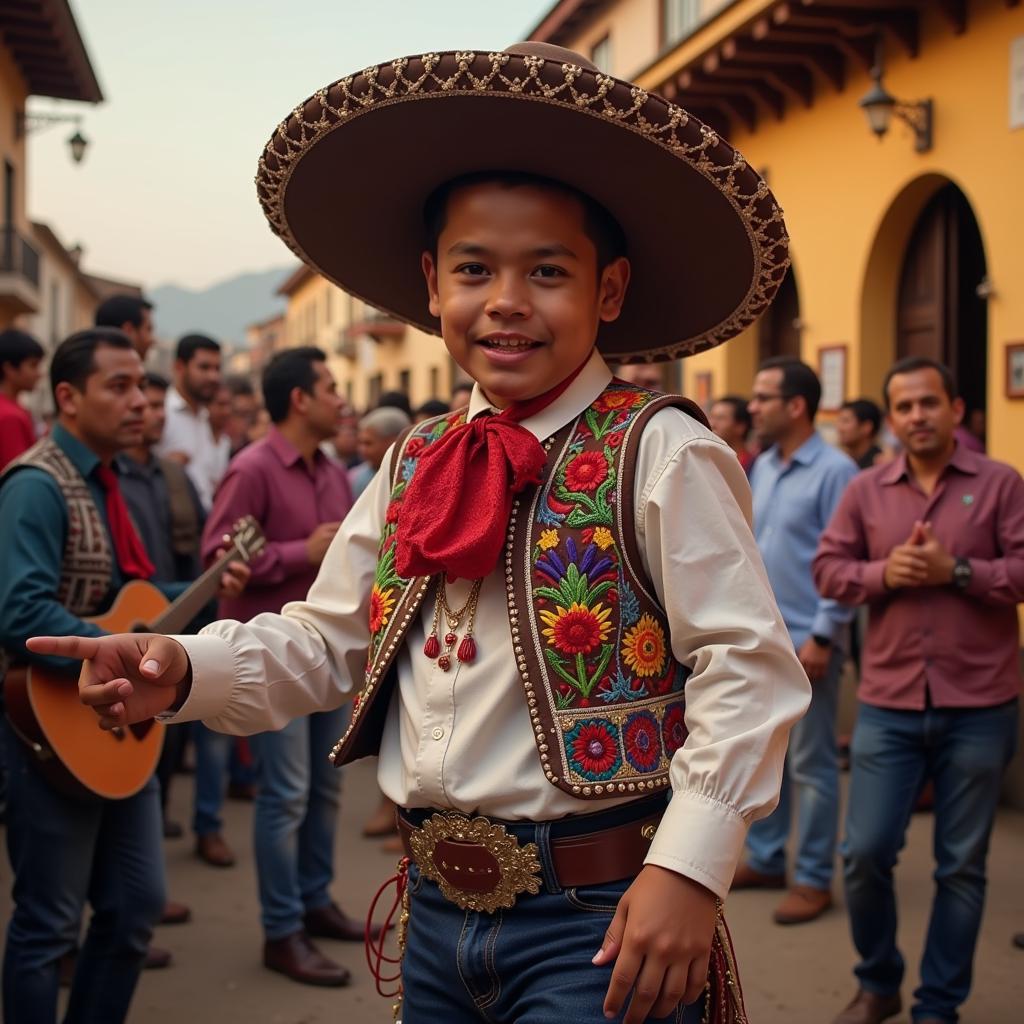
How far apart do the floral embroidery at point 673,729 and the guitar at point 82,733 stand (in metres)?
1.82

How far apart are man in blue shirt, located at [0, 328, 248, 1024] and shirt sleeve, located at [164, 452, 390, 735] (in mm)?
1227

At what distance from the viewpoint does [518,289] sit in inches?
76.5

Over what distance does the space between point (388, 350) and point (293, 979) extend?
2738 cm

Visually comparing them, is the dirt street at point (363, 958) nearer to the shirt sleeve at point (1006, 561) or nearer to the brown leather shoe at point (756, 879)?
the brown leather shoe at point (756, 879)

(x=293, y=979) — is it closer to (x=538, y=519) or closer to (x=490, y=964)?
(x=490, y=964)

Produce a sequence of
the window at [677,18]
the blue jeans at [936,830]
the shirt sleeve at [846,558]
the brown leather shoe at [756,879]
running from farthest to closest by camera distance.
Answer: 1. the window at [677,18]
2. the brown leather shoe at [756,879]
3. the shirt sleeve at [846,558]
4. the blue jeans at [936,830]

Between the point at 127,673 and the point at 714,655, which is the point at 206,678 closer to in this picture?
the point at 127,673

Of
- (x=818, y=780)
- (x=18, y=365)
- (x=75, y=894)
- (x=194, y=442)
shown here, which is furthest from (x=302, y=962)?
(x=18, y=365)

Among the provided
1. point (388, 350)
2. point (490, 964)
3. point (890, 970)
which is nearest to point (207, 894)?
point (890, 970)

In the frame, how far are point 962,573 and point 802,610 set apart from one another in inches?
54.2

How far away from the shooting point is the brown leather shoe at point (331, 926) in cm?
475

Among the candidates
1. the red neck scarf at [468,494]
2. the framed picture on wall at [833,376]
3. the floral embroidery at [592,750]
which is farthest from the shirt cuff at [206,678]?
the framed picture on wall at [833,376]

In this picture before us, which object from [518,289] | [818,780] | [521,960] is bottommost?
→ [818,780]

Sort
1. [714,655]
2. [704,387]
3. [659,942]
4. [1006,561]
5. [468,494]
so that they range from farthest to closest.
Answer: [704,387] → [1006,561] → [468,494] → [714,655] → [659,942]
